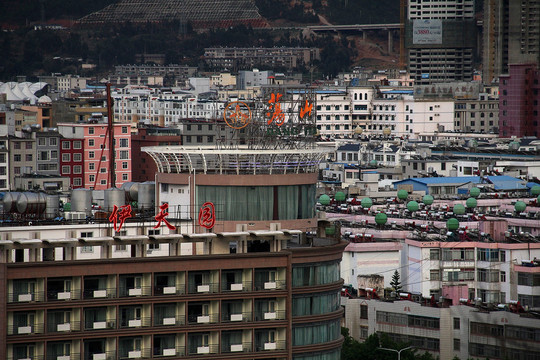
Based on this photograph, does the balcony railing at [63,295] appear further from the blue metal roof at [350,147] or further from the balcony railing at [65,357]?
the blue metal roof at [350,147]

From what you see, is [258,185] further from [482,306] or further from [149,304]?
[482,306]

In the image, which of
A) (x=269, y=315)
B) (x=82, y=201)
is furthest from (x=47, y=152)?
(x=269, y=315)

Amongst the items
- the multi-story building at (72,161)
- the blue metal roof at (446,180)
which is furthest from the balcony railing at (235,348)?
the multi-story building at (72,161)

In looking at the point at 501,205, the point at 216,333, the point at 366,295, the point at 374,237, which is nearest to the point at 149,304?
the point at 216,333

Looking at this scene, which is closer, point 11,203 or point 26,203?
point 26,203

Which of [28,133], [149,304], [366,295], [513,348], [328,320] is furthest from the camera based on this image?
[28,133]

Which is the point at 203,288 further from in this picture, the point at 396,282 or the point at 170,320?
the point at 396,282
